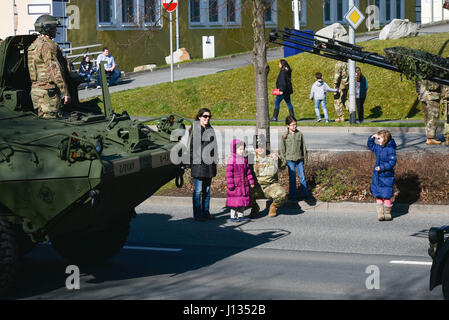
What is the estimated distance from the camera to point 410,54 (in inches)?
324

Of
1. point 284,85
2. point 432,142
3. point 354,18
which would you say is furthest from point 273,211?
point 284,85

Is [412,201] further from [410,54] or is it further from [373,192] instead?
[410,54]

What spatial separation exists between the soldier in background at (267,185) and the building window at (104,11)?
91.7 ft

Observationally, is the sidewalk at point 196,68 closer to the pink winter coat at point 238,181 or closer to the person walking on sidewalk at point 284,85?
the person walking on sidewalk at point 284,85

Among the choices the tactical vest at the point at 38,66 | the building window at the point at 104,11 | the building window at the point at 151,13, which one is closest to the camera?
the tactical vest at the point at 38,66

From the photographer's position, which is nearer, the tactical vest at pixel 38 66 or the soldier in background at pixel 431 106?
the tactical vest at pixel 38 66

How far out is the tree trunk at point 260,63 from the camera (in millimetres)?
16828

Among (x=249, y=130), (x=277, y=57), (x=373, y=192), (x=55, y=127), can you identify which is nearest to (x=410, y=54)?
(x=55, y=127)

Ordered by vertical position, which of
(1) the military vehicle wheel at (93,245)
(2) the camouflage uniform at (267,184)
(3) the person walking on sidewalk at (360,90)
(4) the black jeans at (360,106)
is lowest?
(1) the military vehicle wheel at (93,245)

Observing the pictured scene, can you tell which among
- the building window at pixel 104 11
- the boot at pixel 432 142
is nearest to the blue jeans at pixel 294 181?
the boot at pixel 432 142

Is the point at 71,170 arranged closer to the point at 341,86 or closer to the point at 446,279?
the point at 446,279

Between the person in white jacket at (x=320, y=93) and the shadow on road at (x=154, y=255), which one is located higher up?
the person in white jacket at (x=320, y=93)

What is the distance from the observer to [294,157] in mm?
15320
